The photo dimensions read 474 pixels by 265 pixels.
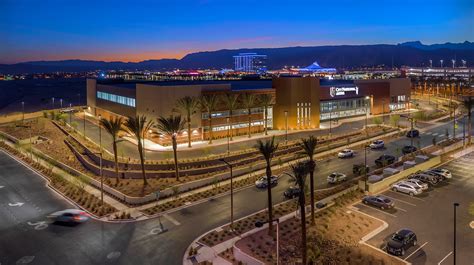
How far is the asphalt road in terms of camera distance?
27359 millimetres

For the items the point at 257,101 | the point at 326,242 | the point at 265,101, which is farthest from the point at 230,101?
the point at 326,242

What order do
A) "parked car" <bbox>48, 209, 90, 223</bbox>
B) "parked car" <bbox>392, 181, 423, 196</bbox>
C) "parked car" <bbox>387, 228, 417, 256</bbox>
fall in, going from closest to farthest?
1. "parked car" <bbox>387, 228, 417, 256</bbox>
2. "parked car" <bbox>48, 209, 90, 223</bbox>
3. "parked car" <bbox>392, 181, 423, 196</bbox>

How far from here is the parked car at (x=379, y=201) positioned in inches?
1373

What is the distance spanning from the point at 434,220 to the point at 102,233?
27.1m

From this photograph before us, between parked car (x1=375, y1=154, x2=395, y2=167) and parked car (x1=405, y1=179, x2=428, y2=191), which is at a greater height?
parked car (x1=375, y1=154, x2=395, y2=167)

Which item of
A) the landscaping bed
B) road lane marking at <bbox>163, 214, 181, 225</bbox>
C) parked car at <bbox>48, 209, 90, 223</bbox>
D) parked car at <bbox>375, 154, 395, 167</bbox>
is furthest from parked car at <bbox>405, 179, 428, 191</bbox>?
parked car at <bbox>48, 209, 90, 223</bbox>

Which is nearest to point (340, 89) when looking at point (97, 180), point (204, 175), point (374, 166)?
point (374, 166)

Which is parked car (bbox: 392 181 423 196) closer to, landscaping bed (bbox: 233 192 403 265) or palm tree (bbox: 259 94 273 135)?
landscaping bed (bbox: 233 192 403 265)

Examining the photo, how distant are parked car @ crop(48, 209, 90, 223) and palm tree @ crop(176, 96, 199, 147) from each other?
28059mm

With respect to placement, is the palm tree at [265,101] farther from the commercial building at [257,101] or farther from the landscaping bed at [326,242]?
the landscaping bed at [326,242]

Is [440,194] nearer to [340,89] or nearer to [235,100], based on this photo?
[235,100]

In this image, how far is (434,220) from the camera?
32250mm

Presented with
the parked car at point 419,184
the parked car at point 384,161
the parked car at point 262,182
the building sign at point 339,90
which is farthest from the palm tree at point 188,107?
the building sign at point 339,90

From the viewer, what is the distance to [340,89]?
9362cm
